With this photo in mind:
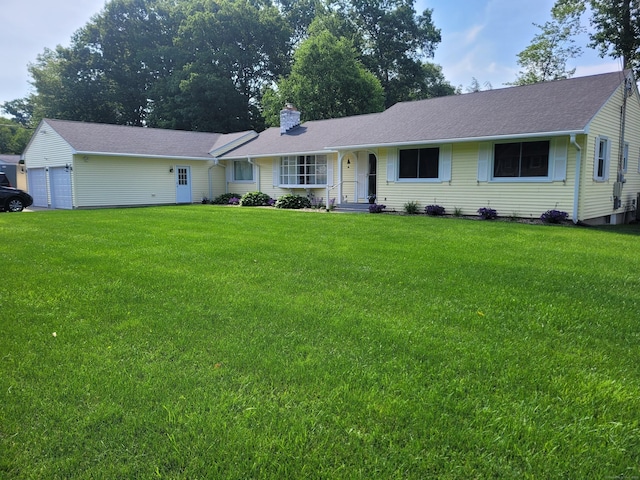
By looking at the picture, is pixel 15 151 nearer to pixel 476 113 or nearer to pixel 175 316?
pixel 476 113

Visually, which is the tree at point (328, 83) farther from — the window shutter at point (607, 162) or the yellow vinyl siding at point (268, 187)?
the window shutter at point (607, 162)

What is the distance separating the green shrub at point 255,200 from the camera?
20.8 metres

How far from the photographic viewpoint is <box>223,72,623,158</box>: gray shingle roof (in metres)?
12.9

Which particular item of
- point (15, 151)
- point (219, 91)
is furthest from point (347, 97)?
point (15, 151)

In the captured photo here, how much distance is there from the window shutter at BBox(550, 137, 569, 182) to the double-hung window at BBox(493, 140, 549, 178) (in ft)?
0.77

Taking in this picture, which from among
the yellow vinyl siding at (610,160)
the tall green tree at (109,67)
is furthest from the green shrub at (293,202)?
the tall green tree at (109,67)

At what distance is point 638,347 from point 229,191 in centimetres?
2285

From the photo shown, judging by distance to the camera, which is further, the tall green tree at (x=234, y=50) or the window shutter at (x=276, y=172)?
the tall green tree at (x=234, y=50)

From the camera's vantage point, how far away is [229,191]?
80.9 feet

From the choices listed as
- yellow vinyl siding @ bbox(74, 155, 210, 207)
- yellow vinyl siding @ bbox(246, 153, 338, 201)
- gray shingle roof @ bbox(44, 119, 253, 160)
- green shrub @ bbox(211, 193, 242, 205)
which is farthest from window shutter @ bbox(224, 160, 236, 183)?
green shrub @ bbox(211, 193, 242, 205)

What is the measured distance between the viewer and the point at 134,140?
22297 mm

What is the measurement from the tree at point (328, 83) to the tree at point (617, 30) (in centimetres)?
1394

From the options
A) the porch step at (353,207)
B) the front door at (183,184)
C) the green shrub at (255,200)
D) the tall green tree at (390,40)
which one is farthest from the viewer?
the tall green tree at (390,40)

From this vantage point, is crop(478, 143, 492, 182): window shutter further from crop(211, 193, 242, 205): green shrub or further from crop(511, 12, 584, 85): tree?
crop(511, 12, 584, 85): tree
